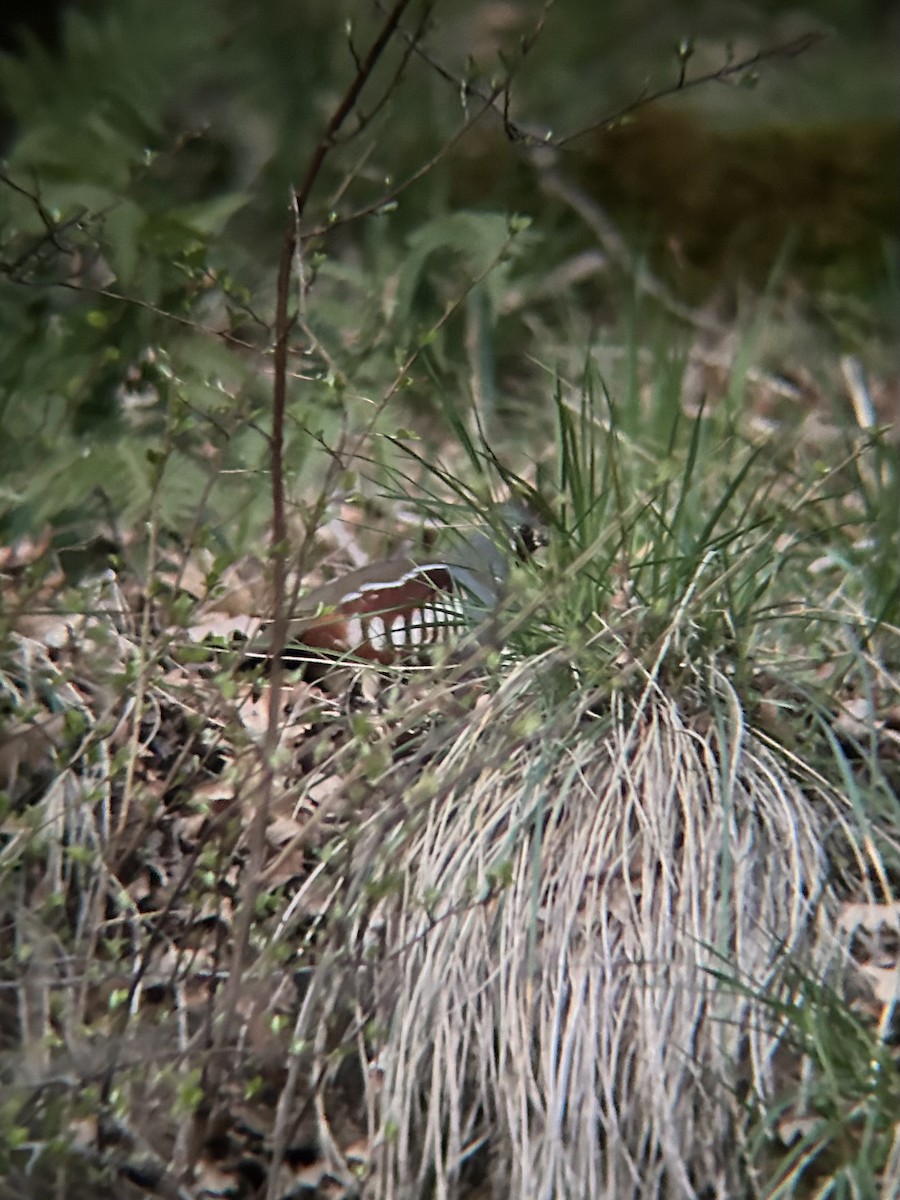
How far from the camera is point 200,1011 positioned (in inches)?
64.9

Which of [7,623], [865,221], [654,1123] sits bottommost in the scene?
[654,1123]

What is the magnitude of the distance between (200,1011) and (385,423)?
0.98 meters

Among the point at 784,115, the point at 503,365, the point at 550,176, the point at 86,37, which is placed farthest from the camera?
the point at 784,115

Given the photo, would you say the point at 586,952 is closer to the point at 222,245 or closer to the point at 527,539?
the point at 527,539

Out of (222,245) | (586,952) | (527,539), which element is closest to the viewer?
(586,952)

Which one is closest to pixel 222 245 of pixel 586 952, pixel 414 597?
Answer: pixel 414 597

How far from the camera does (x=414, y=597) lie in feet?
7.03

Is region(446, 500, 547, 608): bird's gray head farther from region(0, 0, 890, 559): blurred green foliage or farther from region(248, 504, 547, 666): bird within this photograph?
region(0, 0, 890, 559): blurred green foliage

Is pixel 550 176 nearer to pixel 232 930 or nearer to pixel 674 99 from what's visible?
pixel 674 99

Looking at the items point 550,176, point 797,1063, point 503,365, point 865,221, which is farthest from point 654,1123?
point 865,221

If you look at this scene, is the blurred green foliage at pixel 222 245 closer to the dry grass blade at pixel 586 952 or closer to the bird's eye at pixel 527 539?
the bird's eye at pixel 527 539

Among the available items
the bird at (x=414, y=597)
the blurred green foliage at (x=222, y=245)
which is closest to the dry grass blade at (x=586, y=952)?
the bird at (x=414, y=597)

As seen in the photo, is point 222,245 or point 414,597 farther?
point 222,245

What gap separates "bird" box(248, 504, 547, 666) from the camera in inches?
81.1
